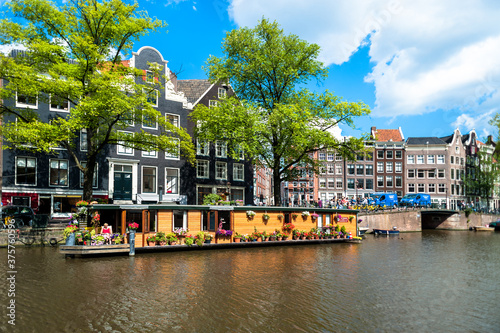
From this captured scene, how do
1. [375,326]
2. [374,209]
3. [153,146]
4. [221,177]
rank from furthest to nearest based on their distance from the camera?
[374,209], [221,177], [153,146], [375,326]

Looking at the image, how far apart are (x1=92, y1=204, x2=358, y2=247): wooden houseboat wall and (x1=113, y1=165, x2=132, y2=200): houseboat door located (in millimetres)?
12258

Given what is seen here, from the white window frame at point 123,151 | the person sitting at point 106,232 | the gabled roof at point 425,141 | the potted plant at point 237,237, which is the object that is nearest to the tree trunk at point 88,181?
the person sitting at point 106,232

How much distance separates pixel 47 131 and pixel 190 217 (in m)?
10.1

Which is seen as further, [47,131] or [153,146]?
[153,146]

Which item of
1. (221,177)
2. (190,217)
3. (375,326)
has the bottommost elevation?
(375,326)

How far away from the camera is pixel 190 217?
26.4 m

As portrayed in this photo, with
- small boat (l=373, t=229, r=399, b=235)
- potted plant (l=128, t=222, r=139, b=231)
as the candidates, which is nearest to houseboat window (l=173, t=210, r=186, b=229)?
potted plant (l=128, t=222, r=139, b=231)

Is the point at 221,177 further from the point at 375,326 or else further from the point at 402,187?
the point at 402,187

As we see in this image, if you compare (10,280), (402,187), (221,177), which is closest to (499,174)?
(402,187)

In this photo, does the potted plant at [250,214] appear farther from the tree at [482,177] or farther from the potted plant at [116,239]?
the tree at [482,177]

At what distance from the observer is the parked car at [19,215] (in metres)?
27.5

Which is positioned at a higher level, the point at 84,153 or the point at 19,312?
the point at 84,153

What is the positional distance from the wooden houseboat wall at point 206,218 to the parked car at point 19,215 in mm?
7479

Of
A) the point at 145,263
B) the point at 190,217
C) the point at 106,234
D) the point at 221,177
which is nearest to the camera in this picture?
the point at 145,263
